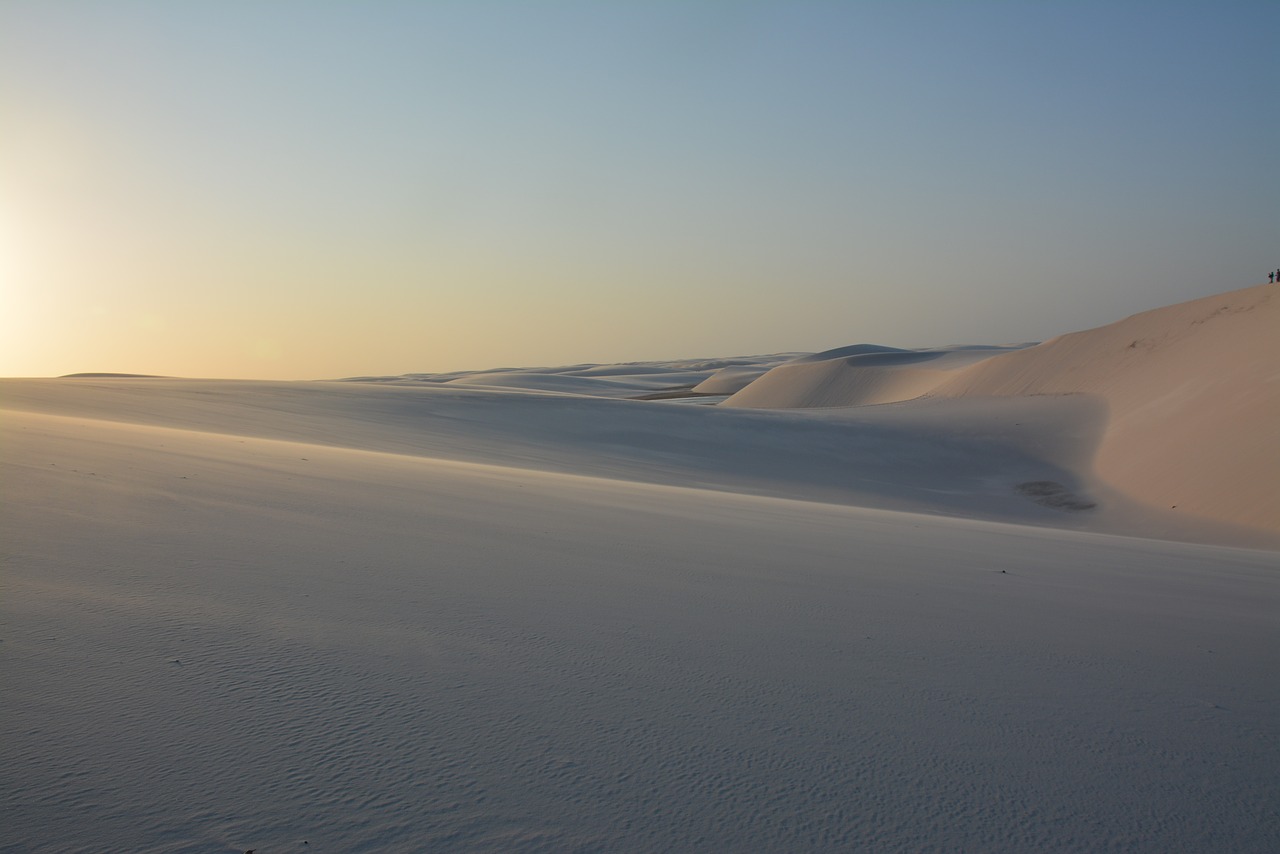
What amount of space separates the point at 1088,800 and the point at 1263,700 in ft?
4.79

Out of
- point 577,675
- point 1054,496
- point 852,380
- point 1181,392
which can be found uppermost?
point 852,380

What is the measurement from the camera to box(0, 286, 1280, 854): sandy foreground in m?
1.95

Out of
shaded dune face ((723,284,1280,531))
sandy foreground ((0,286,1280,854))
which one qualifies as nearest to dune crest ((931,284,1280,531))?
shaded dune face ((723,284,1280,531))

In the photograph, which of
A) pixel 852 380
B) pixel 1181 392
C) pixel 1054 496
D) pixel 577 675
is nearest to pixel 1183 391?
pixel 1181 392

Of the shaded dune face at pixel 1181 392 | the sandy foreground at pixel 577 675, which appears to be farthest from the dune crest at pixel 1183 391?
the sandy foreground at pixel 577 675

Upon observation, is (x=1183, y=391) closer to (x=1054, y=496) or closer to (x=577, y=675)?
(x=1054, y=496)

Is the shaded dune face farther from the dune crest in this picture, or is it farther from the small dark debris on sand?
the small dark debris on sand

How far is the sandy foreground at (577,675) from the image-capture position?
76.9 inches

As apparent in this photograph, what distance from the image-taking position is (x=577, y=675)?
280 centimetres

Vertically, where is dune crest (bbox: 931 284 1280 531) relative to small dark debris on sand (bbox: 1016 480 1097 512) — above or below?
above

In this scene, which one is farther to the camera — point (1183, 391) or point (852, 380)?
point (852, 380)

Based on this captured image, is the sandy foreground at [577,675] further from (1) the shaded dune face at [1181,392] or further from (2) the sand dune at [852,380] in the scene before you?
(2) the sand dune at [852,380]

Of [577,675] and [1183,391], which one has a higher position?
[1183,391]

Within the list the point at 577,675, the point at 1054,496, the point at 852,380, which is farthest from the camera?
the point at 852,380
